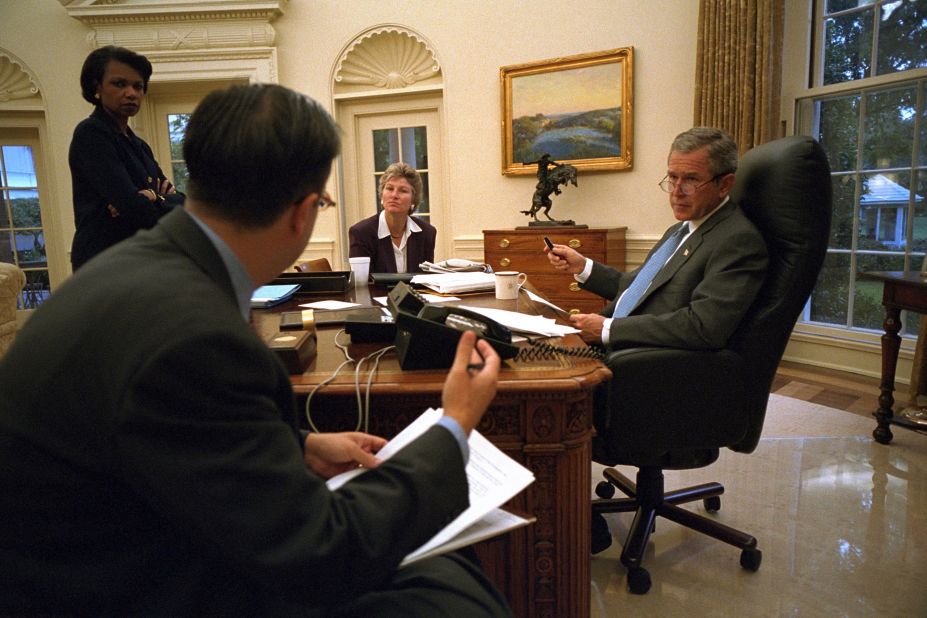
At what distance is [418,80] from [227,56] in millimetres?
1662

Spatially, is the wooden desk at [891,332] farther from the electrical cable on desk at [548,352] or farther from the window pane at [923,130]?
the electrical cable on desk at [548,352]

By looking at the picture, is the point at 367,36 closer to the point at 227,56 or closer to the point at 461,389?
the point at 227,56

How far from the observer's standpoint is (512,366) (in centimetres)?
138

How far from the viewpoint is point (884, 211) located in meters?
4.01

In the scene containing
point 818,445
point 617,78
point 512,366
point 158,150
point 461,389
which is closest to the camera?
point 461,389

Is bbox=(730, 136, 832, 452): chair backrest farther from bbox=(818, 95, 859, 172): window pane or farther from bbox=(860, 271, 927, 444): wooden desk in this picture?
bbox=(818, 95, 859, 172): window pane

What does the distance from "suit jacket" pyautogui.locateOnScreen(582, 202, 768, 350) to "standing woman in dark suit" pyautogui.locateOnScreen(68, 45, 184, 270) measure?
1874 mm

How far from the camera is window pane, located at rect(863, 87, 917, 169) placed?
3.82 metres

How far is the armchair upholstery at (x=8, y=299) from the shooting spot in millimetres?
3947

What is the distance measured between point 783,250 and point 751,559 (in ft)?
3.25

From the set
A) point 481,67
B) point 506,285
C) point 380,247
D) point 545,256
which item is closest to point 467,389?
point 506,285

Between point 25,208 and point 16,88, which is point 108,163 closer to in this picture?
point 16,88

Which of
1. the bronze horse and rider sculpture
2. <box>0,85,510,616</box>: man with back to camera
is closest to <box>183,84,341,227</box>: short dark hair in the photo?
<box>0,85,510,616</box>: man with back to camera

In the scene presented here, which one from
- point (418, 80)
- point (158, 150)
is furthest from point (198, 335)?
point (158, 150)
